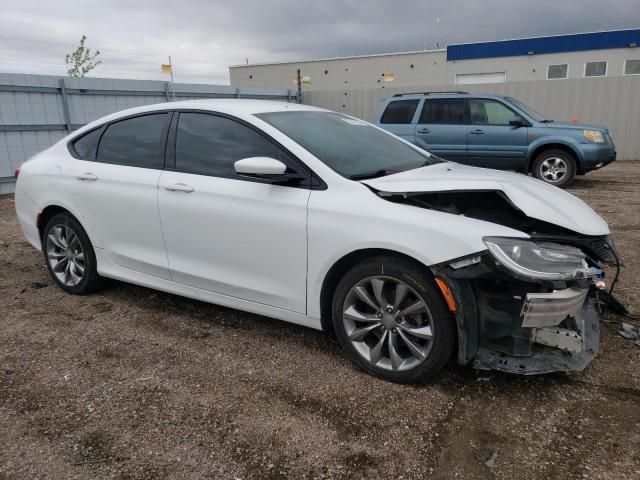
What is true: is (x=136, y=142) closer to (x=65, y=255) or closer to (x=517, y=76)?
(x=65, y=255)

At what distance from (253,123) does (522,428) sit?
2.42 m

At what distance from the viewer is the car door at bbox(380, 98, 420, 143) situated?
10.4m

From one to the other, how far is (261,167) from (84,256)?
2.16 meters

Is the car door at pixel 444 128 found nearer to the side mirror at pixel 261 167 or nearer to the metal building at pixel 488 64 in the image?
the side mirror at pixel 261 167

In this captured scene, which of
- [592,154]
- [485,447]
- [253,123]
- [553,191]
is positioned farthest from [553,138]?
[485,447]

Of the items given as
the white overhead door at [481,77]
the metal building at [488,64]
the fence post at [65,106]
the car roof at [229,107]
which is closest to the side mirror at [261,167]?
the car roof at [229,107]

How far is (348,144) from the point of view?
11.7 feet

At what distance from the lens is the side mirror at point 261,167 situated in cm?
302

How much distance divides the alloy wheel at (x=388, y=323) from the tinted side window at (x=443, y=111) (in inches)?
320

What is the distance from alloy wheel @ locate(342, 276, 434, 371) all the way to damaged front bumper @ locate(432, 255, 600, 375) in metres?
0.21

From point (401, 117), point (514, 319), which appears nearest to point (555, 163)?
point (401, 117)

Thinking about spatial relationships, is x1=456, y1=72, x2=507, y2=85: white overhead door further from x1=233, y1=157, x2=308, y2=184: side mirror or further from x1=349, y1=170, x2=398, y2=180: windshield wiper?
x1=233, y1=157, x2=308, y2=184: side mirror

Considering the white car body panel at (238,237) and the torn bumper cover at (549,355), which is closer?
the torn bumper cover at (549,355)

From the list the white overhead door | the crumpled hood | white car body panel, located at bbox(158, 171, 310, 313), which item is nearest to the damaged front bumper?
the crumpled hood
